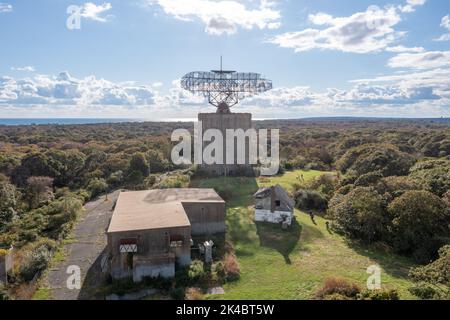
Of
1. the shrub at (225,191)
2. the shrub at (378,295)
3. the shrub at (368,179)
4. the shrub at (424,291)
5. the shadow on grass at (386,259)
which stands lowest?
the shadow on grass at (386,259)

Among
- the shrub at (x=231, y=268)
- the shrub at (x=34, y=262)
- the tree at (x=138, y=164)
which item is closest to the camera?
the shrub at (x=231, y=268)

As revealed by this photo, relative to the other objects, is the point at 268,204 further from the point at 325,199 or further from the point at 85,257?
the point at 85,257

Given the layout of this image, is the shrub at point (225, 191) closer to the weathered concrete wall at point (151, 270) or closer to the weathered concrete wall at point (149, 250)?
the weathered concrete wall at point (149, 250)

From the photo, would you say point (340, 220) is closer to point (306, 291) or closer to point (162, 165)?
point (306, 291)

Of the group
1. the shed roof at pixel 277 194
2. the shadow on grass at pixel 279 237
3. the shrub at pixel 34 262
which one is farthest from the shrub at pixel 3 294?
the shed roof at pixel 277 194

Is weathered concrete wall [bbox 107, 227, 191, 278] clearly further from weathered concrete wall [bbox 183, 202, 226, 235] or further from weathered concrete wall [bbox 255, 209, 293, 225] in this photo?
weathered concrete wall [bbox 255, 209, 293, 225]
